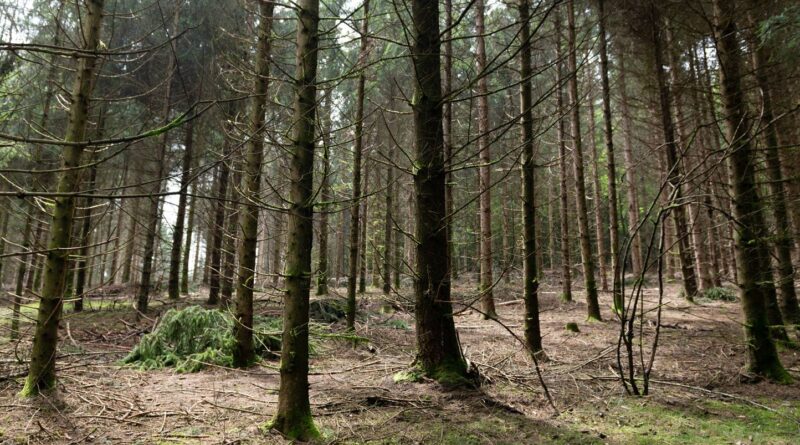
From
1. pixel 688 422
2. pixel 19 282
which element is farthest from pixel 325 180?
pixel 19 282

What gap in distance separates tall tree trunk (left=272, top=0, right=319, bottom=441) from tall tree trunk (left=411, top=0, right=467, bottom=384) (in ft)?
3.84

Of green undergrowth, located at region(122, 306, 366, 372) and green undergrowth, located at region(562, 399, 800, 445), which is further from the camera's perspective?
green undergrowth, located at region(122, 306, 366, 372)

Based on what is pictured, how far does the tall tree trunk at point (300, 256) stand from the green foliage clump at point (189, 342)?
312cm

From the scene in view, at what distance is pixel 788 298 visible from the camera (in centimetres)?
753

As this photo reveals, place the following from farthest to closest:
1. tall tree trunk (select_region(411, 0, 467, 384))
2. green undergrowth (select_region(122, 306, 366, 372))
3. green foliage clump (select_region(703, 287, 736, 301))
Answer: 1. green foliage clump (select_region(703, 287, 736, 301))
2. green undergrowth (select_region(122, 306, 366, 372))
3. tall tree trunk (select_region(411, 0, 467, 384))

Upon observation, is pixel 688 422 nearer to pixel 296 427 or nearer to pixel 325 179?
pixel 296 427

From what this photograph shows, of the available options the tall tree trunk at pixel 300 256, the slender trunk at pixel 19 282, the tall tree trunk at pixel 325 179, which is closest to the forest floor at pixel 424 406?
the tall tree trunk at pixel 300 256

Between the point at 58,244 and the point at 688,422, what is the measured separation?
19.9 feet

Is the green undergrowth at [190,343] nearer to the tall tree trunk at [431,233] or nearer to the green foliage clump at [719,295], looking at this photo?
the tall tree trunk at [431,233]

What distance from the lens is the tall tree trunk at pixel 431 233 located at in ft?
14.0

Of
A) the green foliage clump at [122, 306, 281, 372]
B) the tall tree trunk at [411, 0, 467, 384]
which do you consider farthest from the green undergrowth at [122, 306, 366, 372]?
the tall tree trunk at [411, 0, 467, 384]

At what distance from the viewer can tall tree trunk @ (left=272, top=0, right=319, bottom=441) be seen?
3.34m

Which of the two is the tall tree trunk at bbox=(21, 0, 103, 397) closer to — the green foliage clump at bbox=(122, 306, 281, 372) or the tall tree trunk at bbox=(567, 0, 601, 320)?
the green foliage clump at bbox=(122, 306, 281, 372)

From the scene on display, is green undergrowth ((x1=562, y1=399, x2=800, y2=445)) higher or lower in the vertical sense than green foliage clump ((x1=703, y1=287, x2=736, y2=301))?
lower
